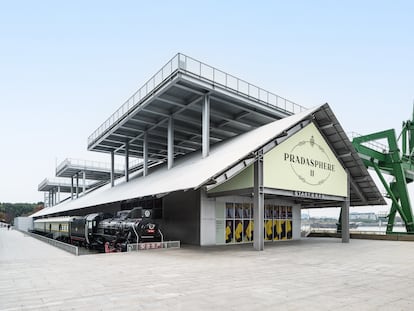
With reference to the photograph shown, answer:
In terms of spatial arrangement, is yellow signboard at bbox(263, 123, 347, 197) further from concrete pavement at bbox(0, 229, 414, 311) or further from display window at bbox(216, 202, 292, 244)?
concrete pavement at bbox(0, 229, 414, 311)

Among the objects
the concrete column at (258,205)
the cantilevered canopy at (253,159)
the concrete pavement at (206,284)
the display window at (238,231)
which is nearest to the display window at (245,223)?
the display window at (238,231)

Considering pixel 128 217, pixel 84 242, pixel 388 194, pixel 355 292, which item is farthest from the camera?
pixel 388 194

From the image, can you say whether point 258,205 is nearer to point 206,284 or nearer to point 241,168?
point 241,168

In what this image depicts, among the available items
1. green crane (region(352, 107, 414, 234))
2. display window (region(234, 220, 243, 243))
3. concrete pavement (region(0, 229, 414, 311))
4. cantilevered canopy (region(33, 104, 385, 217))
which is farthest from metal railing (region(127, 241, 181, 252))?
green crane (region(352, 107, 414, 234))

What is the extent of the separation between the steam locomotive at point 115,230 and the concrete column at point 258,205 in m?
6.09

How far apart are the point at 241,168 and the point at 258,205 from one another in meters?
2.23

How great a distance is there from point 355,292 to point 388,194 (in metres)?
26.2

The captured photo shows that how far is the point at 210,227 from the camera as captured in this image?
2294cm

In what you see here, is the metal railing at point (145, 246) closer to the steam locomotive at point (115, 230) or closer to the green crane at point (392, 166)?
the steam locomotive at point (115, 230)

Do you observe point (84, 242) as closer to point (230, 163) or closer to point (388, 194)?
point (230, 163)

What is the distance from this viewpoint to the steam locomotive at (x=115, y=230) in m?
20.3

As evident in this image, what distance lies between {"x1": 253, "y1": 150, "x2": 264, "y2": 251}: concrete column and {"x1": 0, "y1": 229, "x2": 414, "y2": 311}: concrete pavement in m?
3.37

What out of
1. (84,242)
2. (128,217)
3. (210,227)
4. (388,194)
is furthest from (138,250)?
(388,194)

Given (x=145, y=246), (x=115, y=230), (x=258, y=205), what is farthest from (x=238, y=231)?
(x=115, y=230)
